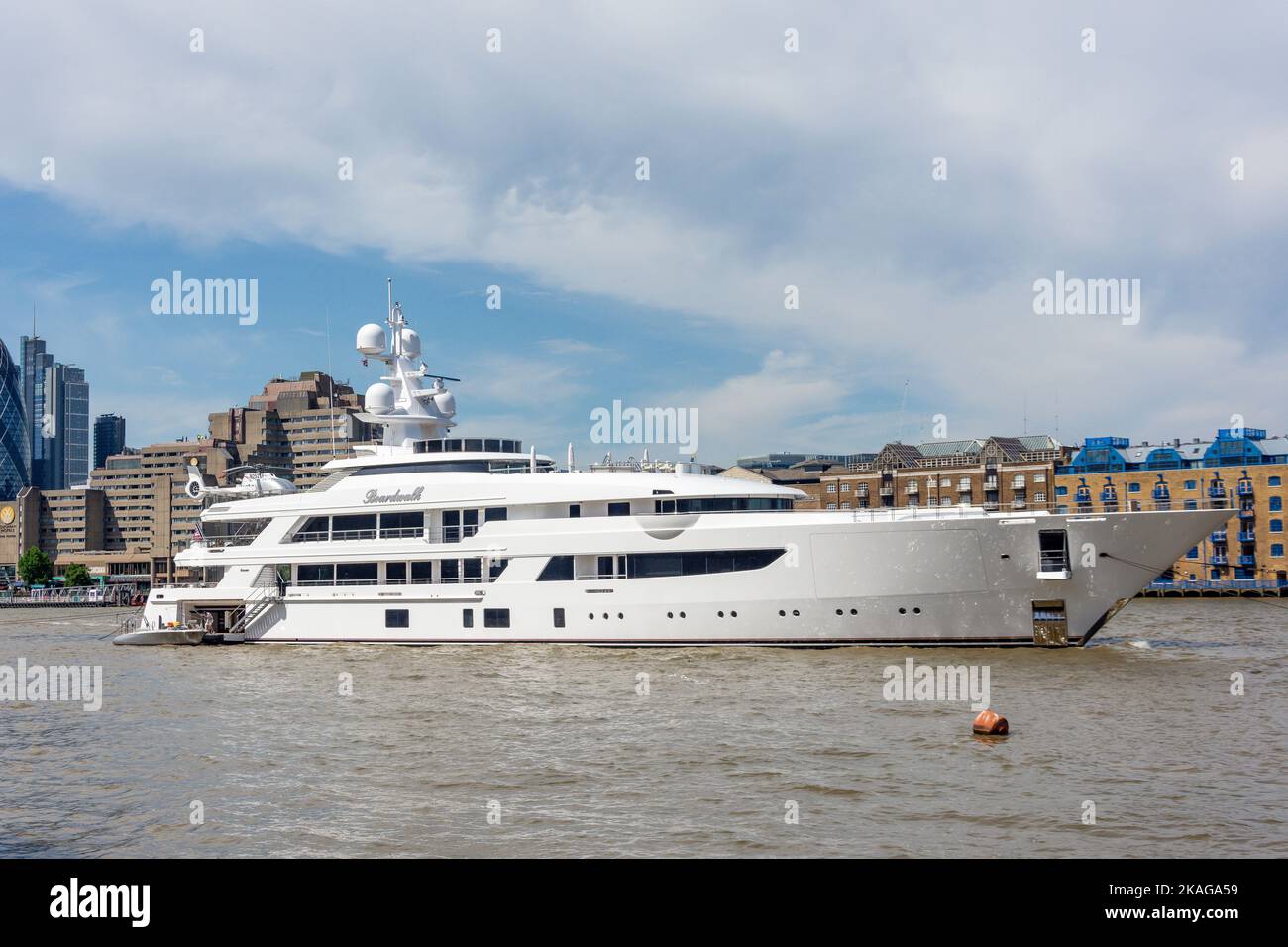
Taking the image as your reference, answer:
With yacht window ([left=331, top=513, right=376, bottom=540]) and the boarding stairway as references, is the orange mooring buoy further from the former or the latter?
the boarding stairway

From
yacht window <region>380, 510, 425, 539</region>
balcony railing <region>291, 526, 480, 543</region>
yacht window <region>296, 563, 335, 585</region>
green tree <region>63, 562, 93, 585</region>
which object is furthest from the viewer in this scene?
green tree <region>63, 562, 93, 585</region>

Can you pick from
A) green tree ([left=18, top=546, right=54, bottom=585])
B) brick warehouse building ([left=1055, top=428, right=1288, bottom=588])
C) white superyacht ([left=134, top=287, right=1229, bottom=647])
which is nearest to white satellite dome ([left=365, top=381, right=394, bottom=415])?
white superyacht ([left=134, top=287, right=1229, bottom=647])

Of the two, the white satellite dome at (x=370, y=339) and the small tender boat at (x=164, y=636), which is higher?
the white satellite dome at (x=370, y=339)

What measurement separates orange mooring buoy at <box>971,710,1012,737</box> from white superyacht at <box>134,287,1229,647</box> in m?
9.43

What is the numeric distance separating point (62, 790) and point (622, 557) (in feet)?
54.4

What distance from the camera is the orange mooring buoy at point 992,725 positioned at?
55.1 feet

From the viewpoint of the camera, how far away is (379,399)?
3759cm

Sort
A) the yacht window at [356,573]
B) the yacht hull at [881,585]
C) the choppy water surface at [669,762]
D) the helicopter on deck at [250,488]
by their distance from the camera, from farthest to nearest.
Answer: the helicopter on deck at [250,488] → the yacht window at [356,573] → the yacht hull at [881,585] → the choppy water surface at [669,762]

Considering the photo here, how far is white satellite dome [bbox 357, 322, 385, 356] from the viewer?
123 ft

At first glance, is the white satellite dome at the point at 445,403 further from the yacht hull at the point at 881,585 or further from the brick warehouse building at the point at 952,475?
the brick warehouse building at the point at 952,475

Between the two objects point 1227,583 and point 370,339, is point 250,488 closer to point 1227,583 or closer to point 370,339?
point 370,339

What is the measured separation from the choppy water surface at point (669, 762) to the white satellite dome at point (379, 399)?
1299 cm

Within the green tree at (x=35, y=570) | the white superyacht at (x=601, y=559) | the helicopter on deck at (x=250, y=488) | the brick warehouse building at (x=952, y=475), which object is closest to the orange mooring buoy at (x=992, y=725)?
the white superyacht at (x=601, y=559)
